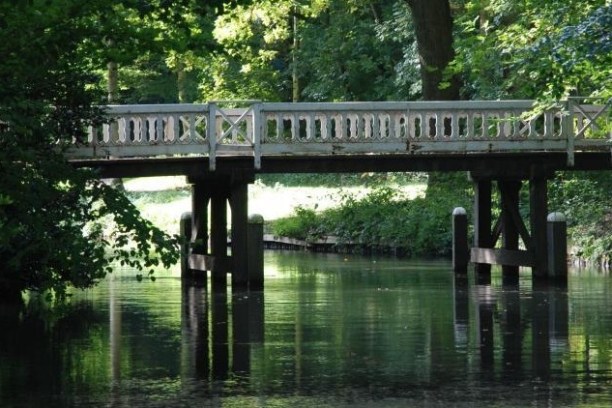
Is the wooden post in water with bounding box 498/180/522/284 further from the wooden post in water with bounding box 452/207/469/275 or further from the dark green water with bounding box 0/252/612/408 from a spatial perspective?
the wooden post in water with bounding box 452/207/469/275

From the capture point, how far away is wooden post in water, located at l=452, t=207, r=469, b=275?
104 feet

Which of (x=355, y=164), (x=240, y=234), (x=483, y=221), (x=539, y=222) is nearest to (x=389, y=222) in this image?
(x=483, y=221)

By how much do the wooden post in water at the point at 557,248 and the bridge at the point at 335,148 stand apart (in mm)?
274

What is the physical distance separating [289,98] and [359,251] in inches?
887

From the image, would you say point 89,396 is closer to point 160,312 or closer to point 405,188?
point 160,312

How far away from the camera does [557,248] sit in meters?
28.8

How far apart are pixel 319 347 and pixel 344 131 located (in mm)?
8877

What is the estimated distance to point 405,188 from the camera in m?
46.5

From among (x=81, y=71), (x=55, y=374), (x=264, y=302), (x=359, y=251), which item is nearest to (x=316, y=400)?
(x=55, y=374)

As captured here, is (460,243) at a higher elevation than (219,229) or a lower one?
lower

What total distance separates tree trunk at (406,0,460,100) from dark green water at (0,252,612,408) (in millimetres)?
10174

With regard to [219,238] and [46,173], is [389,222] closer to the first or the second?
[219,238]

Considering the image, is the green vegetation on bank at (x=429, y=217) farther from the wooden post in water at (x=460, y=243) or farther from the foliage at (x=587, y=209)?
the wooden post in water at (x=460, y=243)

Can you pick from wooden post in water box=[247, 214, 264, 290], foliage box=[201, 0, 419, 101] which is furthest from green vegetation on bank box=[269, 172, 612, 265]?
foliage box=[201, 0, 419, 101]
